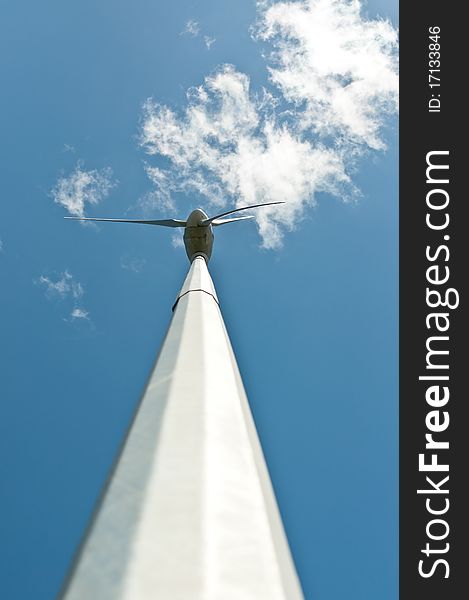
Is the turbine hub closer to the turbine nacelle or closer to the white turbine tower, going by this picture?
the turbine nacelle

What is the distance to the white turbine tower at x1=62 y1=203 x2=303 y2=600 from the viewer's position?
7.66 ft

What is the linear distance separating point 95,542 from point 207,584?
68 centimetres

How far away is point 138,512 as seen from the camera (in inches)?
110

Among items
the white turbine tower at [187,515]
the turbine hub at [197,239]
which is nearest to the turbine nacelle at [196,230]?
the turbine hub at [197,239]

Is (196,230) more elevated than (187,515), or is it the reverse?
(196,230)

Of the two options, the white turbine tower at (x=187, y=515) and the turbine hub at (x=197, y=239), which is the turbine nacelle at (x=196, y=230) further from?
the white turbine tower at (x=187, y=515)

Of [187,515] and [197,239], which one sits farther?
[197,239]

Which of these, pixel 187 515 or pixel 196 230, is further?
pixel 196 230

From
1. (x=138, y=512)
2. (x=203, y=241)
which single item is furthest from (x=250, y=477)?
(x=203, y=241)

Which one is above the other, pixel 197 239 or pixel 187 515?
pixel 197 239

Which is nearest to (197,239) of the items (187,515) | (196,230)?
(196,230)

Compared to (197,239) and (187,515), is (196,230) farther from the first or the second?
(187,515)

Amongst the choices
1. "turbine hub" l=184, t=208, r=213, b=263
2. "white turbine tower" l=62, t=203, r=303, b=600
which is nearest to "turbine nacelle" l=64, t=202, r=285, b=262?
"turbine hub" l=184, t=208, r=213, b=263

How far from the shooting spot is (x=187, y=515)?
278cm
